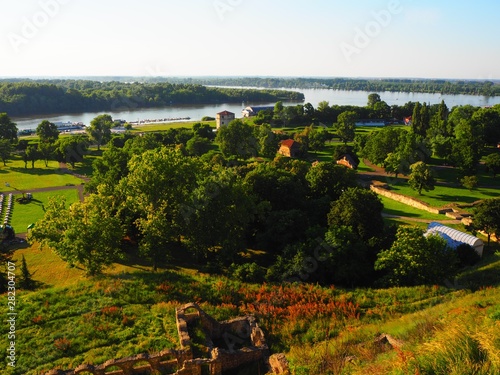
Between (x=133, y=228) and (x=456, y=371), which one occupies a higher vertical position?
(x=456, y=371)

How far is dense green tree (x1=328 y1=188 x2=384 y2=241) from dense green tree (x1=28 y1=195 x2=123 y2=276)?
14.5 metres

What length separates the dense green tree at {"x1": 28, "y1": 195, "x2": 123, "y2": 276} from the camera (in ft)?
73.8

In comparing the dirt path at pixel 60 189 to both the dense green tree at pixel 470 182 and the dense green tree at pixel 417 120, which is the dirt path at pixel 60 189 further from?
the dense green tree at pixel 417 120

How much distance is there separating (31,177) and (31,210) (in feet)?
61.0

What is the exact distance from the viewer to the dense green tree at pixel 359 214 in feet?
86.2

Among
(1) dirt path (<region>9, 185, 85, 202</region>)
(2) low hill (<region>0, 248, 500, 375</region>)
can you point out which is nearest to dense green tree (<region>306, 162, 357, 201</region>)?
(2) low hill (<region>0, 248, 500, 375</region>)

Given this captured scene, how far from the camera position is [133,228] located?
30922 millimetres

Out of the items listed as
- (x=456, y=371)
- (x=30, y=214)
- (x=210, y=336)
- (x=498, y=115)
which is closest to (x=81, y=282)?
(x=210, y=336)

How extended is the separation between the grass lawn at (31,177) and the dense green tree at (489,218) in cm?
4909

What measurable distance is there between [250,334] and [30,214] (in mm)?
33066

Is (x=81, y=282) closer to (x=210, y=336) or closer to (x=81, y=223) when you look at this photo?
(x=81, y=223)

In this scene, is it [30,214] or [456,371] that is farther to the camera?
[30,214]

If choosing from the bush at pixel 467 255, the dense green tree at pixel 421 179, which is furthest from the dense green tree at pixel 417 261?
the dense green tree at pixel 421 179

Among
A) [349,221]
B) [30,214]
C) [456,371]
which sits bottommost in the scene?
[30,214]
